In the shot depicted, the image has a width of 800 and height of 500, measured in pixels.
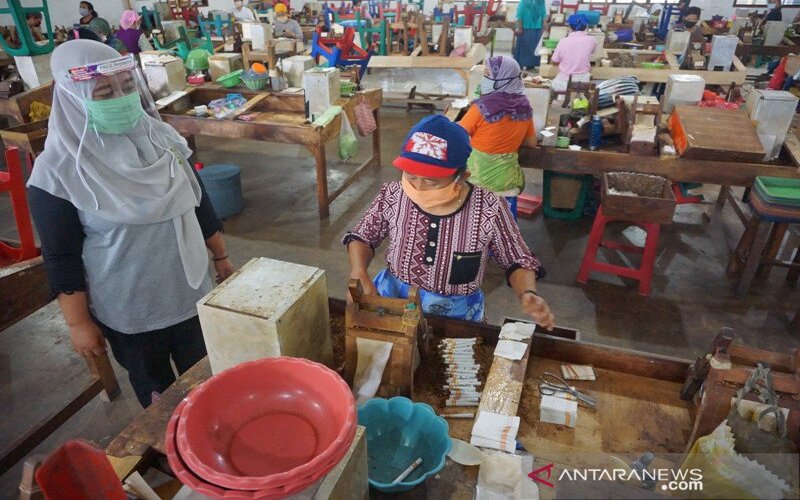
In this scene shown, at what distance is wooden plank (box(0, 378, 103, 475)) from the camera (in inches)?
91.3

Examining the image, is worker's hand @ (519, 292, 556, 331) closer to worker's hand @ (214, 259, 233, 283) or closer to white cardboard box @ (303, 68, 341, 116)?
worker's hand @ (214, 259, 233, 283)

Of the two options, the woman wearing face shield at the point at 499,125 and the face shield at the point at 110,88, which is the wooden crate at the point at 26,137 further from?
the woman wearing face shield at the point at 499,125

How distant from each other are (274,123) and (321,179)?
2.40 feet

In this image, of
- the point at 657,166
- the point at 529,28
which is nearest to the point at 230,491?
the point at 657,166

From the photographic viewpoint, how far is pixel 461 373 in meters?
1.79

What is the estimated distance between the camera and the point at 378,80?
9.50 meters

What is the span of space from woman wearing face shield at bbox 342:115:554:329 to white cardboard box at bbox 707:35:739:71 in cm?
646

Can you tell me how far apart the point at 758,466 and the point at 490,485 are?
646mm

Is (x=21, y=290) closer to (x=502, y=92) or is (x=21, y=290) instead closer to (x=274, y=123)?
(x=274, y=123)

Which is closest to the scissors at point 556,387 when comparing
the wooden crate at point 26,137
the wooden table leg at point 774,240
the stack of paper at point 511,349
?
the stack of paper at point 511,349

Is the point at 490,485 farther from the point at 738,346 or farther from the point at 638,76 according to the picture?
the point at 638,76

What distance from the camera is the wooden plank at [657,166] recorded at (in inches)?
151

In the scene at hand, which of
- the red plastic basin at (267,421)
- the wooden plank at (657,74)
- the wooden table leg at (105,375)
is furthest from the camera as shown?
the wooden plank at (657,74)

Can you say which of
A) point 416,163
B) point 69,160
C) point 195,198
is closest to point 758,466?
point 416,163
